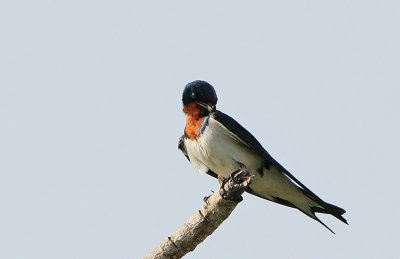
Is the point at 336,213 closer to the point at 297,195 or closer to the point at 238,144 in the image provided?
the point at 297,195

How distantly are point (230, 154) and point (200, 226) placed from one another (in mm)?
1757

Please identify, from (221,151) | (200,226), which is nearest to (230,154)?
(221,151)

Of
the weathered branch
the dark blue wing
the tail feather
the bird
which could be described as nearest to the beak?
the bird

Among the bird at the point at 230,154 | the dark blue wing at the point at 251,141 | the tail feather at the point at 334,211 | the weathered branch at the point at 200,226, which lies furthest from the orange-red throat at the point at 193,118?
the weathered branch at the point at 200,226

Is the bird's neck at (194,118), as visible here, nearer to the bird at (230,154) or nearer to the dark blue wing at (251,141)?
the bird at (230,154)

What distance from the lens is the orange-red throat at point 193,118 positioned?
330 inches

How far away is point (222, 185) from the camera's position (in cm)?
645

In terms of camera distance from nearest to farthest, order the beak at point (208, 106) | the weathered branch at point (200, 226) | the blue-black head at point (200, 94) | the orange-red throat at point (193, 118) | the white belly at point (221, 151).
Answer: the weathered branch at point (200, 226)
the white belly at point (221, 151)
the orange-red throat at point (193, 118)
the beak at point (208, 106)
the blue-black head at point (200, 94)

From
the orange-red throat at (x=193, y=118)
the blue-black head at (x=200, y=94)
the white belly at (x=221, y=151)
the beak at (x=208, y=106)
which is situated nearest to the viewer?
the white belly at (x=221, y=151)

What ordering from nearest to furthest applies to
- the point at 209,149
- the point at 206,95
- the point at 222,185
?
the point at 222,185, the point at 209,149, the point at 206,95

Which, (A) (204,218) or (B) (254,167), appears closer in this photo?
(A) (204,218)

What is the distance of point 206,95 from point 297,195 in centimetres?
145

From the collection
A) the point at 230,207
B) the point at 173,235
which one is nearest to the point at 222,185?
the point at 230,207

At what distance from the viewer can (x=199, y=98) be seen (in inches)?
340
